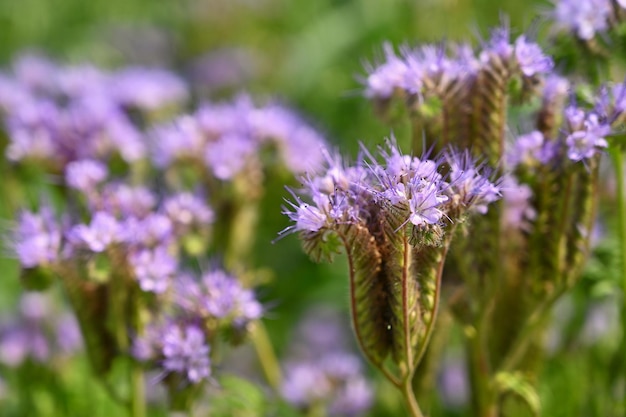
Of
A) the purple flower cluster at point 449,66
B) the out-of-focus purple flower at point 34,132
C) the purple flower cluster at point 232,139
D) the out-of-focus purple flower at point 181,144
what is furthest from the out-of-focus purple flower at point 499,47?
the out-of-focus purple flower at point 34,132

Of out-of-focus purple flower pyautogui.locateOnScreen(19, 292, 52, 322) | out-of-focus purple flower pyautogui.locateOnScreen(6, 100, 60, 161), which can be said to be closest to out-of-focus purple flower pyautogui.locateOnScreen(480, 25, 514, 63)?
out-of-focus purple flower pyautogui.locateOnScreen(6, 100, 60, 161)

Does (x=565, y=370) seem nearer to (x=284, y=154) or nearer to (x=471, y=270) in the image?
(x=471, y=270)

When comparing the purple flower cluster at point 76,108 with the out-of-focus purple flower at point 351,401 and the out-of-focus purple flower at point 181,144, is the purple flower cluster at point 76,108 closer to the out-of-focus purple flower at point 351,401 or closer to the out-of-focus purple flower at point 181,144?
the out-of-focus purple flower at point 181,144

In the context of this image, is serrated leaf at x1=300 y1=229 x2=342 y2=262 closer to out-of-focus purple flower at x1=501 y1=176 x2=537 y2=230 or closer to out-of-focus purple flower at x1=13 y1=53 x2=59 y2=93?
out-of-focus purple flower at x1=501 y1=176 x2=537 y2=230

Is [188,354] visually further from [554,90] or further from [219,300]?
[554,90]

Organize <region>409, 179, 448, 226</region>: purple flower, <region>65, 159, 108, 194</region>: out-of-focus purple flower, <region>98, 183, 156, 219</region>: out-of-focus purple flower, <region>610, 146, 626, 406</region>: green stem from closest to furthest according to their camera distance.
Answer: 1. <region>409, 179, 448, 226</region>: purple flower
2. <region>610, 146, 626, 406</region>: green stem
3. <region>98, 183, 156, 219</region>: out-of-focus purple flower
4. <region>65, 159, 108, 194</region>: out-of-focus purple flower
